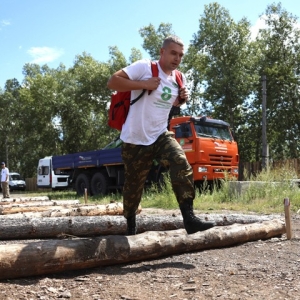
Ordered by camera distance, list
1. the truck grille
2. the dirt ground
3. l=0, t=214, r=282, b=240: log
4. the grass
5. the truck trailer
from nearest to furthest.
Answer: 1. the dirt ground
2. l=0, t=214, r=282, b=240: log
3. the grass
4. the truck trailer
5. the truck grille

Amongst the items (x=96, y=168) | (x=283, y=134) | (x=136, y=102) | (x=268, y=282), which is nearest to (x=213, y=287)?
(x=268, y=282)

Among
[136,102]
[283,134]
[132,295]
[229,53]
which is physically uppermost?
[229,53]

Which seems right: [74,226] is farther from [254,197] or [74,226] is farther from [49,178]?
[49,178]

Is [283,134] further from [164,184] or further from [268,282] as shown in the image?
[268,282]

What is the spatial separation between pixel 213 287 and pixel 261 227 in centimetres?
213

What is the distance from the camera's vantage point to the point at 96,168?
17.3 m

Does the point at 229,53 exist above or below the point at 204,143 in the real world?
above

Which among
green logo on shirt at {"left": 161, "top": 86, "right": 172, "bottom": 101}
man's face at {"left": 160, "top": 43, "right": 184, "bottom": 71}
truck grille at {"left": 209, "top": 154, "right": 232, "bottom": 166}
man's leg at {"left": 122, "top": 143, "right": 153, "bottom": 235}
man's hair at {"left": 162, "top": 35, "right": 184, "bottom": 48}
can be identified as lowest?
man's leg at {"left": 122, "top": 143, "right": 153, "bottom": 235}

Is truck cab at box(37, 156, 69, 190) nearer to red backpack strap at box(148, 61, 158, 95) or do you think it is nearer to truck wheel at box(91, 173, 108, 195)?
truck wheel at box(91, 173, 108, 195)

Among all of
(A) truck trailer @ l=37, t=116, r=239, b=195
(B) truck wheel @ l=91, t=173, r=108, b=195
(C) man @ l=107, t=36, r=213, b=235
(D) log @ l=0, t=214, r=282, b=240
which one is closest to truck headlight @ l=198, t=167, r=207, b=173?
(A) truck trailer @ l=37, t=116, r=239, b=195

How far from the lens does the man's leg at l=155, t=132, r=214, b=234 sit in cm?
398

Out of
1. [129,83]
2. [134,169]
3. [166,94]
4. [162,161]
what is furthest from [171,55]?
[134,169]

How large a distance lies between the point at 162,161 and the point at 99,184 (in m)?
13.0

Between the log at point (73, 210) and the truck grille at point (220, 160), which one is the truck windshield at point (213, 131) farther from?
the log at point (73, 210)
